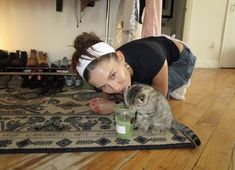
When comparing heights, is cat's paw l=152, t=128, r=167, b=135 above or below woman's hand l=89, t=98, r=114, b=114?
below

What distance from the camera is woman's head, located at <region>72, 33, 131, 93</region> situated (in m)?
0.99

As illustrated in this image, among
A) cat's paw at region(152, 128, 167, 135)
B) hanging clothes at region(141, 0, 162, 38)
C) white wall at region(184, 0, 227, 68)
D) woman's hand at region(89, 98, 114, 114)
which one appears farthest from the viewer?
white wall at region(184, 0, 227, 68)

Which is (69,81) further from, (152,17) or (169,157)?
(169,157)

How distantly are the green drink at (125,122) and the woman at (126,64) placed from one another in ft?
0.35

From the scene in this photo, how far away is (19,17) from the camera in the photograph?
236cm

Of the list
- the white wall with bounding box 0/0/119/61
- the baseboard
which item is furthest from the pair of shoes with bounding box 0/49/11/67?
the baseboard

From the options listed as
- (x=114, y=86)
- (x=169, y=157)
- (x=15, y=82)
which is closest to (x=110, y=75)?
(x=114, y=86)

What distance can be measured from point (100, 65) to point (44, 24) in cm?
166

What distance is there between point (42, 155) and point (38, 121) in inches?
13.9

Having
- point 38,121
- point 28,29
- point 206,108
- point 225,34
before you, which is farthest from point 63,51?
point 225,34

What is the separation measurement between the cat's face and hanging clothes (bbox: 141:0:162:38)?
78cm

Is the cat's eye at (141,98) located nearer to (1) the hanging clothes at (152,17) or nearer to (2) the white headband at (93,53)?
(2) the white headband at (93,53)

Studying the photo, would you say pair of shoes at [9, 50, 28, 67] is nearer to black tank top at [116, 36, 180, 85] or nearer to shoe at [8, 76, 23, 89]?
shoe at [8, 76, 23, 89]

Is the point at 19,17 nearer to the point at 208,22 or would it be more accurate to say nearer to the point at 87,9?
the point at 87,9
